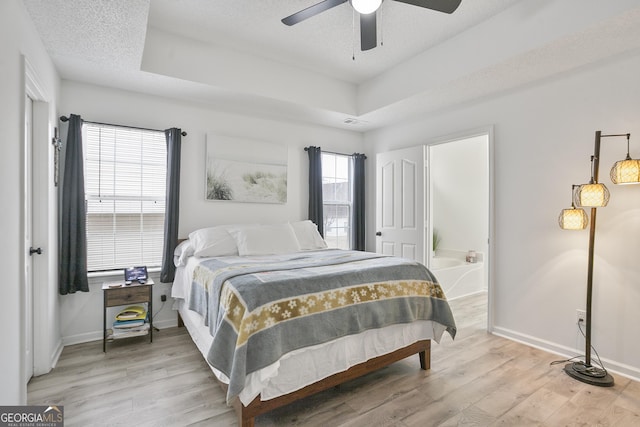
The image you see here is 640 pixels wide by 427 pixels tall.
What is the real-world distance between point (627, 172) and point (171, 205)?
3.95 m

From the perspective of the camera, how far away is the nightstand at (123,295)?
284 centimetres

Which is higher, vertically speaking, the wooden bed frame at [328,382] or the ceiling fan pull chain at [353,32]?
the ceiling fan pull chain at [353,32]

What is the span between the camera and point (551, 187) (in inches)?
115

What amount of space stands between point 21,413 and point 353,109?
3.98 metres

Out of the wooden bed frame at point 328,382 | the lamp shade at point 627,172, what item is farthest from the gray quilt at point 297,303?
the lamp shade at point 627,172

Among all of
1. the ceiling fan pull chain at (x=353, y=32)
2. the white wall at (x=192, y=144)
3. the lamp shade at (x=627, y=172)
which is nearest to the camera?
the lamp shade at (x=627, y=172)

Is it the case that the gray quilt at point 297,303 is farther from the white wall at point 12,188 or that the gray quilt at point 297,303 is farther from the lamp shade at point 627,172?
the lamp shade at point 627,172

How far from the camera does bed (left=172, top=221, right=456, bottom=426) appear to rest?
1.75 m

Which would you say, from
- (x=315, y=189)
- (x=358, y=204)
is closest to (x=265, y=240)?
(x=315, y=189)

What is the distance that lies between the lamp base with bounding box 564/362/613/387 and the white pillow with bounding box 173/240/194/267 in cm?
343

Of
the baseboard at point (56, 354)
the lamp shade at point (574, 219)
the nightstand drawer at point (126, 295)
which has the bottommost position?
the baseboard at point (56, 354)

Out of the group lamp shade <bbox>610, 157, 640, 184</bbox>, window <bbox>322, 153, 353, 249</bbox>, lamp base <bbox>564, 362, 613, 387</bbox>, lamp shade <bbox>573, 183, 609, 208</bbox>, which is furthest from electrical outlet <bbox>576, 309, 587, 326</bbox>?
window <bbox>322, 153, 353, 249</bbox>

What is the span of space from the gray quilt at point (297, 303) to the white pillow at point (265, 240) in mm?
528

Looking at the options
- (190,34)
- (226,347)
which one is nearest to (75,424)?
(226,347)
